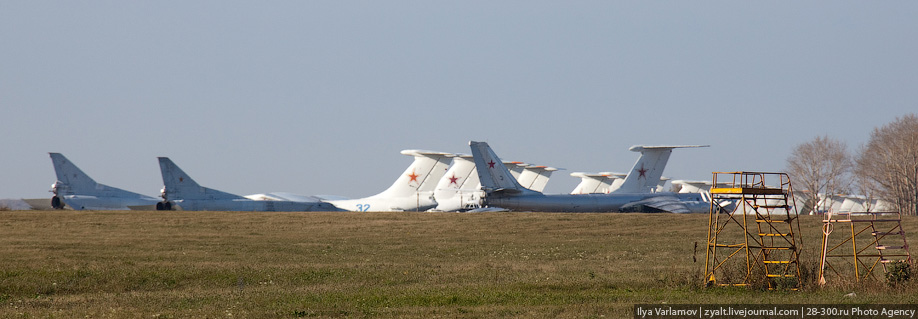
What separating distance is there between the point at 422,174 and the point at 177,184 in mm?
18265

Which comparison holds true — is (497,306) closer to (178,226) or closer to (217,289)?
(217,289)

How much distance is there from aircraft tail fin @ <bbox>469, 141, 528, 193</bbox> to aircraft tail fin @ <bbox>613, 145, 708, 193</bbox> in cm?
1200

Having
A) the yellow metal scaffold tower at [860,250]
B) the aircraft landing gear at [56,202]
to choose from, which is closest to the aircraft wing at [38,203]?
the aircraft landing gear at [56,202]

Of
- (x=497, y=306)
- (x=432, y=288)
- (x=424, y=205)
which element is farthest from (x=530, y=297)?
(x=424, y=205)

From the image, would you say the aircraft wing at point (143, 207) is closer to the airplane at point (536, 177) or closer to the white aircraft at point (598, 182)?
the airplane at point (536, 177)

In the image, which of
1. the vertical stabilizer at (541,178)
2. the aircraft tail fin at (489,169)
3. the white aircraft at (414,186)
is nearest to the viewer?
→ the aircraft tail fin at (489,169)

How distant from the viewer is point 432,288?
20.4 meters

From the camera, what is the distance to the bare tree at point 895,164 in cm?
7450

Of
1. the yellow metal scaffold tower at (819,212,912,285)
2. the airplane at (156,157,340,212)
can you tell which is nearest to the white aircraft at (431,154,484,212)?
the airplane at (156,157,340,212)

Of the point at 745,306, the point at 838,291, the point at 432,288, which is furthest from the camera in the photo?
the point at 432,288

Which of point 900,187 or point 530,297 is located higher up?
point 900,187

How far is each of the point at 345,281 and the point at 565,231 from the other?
873 inches

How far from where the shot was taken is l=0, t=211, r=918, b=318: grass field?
55.7 ft

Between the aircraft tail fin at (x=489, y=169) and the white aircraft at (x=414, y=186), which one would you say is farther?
the white aircraft at (x=414, y=186)
